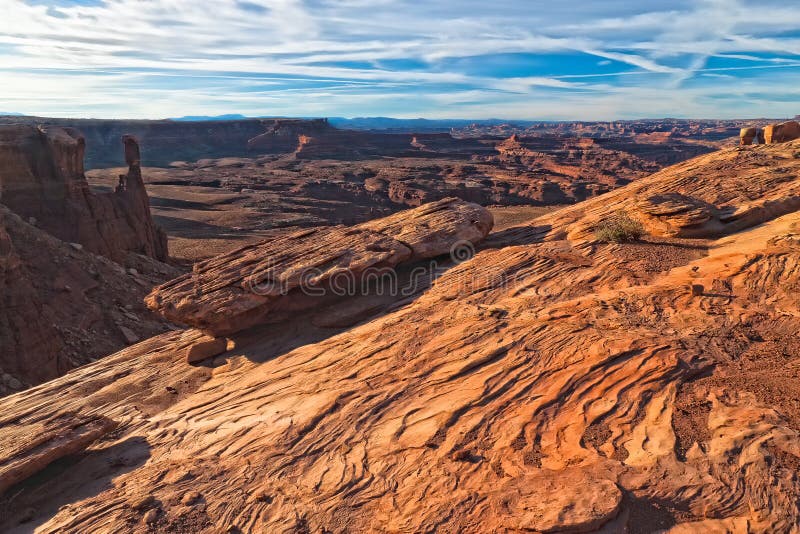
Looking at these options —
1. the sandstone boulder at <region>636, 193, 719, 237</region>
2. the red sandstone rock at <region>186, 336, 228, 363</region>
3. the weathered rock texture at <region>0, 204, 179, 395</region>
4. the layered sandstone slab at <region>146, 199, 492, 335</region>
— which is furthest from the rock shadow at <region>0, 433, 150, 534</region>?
the sandstone boulder at <region>636, 193, 719, 237</region>

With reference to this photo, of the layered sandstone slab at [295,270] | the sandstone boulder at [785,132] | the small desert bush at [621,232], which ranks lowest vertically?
the layered sandstone slab at [295,270]

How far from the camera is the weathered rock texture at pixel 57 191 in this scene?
27.2 m

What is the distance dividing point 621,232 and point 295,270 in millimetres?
9140

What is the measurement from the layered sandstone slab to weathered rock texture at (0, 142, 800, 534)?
0.91 meters

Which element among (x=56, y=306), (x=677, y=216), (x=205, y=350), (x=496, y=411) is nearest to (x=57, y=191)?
(x=56, y=306)

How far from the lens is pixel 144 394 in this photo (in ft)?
38.1

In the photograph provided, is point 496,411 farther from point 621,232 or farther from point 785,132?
point 785,132

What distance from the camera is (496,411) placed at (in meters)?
7.91

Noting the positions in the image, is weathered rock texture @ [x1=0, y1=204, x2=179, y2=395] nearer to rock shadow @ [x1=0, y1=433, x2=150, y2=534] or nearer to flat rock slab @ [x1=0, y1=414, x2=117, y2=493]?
flat rock slab @ [x1=0, y1=414, x2=117, y2=493]

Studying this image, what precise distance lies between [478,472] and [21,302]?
18.5m

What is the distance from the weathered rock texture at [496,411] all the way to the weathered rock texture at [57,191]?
20645 millimetres

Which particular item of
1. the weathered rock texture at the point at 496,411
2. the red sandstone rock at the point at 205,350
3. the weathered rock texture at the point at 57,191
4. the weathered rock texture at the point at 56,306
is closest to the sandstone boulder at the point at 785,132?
the weathered rock texture at the point at 496,411

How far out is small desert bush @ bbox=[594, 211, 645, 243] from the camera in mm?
12781

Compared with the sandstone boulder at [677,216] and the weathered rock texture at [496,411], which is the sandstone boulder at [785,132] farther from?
the sandstone boulder at [677,216]
